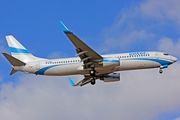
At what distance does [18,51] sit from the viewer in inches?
3209

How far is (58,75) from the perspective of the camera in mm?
76500

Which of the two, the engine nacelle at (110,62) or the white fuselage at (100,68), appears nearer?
the engine nacelle at (110,62)

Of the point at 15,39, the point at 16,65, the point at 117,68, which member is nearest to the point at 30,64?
the point at 16,65

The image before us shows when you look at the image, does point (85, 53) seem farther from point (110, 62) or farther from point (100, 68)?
point (110, 62)

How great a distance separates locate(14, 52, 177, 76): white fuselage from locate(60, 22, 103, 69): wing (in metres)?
0.97

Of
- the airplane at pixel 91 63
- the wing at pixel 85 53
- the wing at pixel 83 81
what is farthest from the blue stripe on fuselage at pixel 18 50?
the wing at pixel 85 53

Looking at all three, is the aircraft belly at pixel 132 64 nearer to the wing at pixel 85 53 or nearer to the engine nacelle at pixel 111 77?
the wing at pixel 85 53

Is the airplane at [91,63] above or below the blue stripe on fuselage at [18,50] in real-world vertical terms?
below

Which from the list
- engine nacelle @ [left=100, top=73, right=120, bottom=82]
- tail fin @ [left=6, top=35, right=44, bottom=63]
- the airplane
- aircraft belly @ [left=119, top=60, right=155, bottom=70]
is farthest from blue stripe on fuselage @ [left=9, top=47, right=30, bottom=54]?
aircraft belly @ [left=119, top=60, right=155, bottom=70]

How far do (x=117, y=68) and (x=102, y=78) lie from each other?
25.5 feet

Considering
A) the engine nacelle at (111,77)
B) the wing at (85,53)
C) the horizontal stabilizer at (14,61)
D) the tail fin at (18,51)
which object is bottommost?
the engine nacelle at (111,77)

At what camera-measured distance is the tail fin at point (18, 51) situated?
261ft

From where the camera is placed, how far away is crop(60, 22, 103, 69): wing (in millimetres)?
70188

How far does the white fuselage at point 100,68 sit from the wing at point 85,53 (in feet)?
3.19
